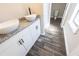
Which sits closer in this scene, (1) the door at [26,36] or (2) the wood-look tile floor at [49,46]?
(1) the door at [26,36]

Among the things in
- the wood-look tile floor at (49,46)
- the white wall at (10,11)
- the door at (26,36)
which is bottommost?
the wood-look tile floor at (49,46)

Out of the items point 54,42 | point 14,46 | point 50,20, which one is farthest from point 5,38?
point 50,20

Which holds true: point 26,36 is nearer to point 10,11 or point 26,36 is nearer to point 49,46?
point 10,11

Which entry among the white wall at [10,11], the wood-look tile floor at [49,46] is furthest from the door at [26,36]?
the white wall at [10,11]

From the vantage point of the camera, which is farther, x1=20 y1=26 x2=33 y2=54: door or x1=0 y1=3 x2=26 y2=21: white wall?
x1=0 y1=3 x2=26 y2=21: white wall

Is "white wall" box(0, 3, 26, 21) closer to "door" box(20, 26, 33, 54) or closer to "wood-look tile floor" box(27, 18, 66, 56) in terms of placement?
"door" box(20, 26, 33, 54)

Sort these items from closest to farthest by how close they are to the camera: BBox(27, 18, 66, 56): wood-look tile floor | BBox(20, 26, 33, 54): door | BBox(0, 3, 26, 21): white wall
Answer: BBox(20, 26, 33, 54): door
BBox(0, 3, 26, 21): white wall
BBox(27, 18, 66, 56): wood-look tile floor

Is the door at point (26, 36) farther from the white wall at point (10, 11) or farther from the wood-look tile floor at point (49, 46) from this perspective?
the white wall at point (10, 11)

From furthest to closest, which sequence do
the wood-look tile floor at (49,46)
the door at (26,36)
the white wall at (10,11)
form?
the wood-look tile floor at (49,46) → the white wall at (10,11) → the door at (26,36)

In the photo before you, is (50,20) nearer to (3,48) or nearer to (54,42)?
(54,42)

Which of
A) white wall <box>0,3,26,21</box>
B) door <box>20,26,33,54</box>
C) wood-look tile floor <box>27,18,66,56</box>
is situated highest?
white wall <box>0,3,26,21</box>

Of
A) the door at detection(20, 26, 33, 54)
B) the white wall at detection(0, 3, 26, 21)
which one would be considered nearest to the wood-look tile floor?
the door at detection(20, 26, 33, 54)

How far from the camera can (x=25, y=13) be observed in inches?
81.4

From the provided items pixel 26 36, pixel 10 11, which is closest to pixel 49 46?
pixel 26 36
